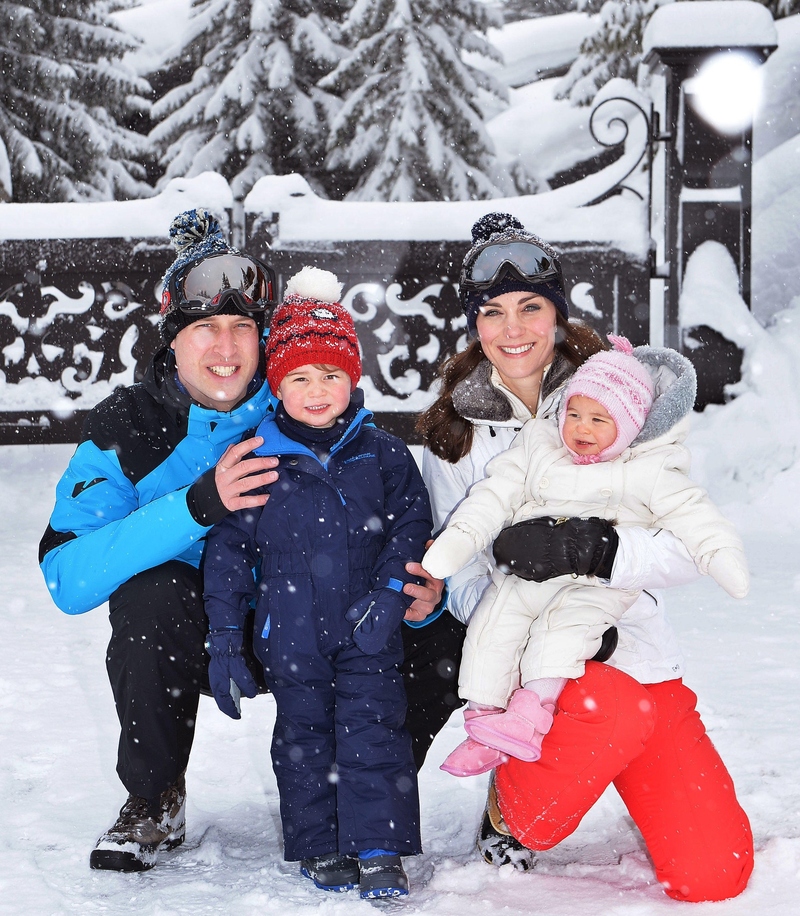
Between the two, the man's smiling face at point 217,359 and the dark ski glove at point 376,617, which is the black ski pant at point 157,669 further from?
the man's smiling face at point 217,359

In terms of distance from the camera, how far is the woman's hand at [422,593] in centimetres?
248

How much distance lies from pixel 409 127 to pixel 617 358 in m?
12.4

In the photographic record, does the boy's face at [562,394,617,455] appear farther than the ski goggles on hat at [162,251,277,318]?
No

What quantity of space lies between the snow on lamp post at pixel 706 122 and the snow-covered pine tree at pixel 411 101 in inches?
306

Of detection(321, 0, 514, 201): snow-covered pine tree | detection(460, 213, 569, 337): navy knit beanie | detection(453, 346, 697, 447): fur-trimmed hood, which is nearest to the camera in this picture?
detection(453, 346, 697, 447): fur-trimmed hood

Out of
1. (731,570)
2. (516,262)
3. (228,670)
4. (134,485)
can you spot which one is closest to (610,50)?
(516,262)

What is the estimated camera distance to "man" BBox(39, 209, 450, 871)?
2441mm

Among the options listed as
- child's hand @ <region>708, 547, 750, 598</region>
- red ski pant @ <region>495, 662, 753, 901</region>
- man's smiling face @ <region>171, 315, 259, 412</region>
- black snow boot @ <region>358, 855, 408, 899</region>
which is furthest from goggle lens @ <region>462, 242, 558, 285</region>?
black snow boot @ <region>358, 855, 408, 899</region>

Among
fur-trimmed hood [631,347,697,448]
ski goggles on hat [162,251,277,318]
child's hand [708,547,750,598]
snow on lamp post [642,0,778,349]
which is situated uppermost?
snow on lamp post [642,0,778,349]

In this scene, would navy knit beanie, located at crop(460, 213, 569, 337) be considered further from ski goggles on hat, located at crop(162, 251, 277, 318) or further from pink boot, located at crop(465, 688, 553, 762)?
pink boot, located at crop(465, 688, 553, 762)

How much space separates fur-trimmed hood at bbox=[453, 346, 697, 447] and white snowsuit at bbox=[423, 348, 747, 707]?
0.5 inches

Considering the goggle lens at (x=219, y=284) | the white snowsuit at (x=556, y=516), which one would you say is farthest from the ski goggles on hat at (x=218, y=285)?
the white snowsuit at (x=556, y=516)

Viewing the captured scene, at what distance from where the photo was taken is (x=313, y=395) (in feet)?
8.45

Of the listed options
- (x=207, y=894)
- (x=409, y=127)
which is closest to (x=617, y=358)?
(x=207, y=894)
